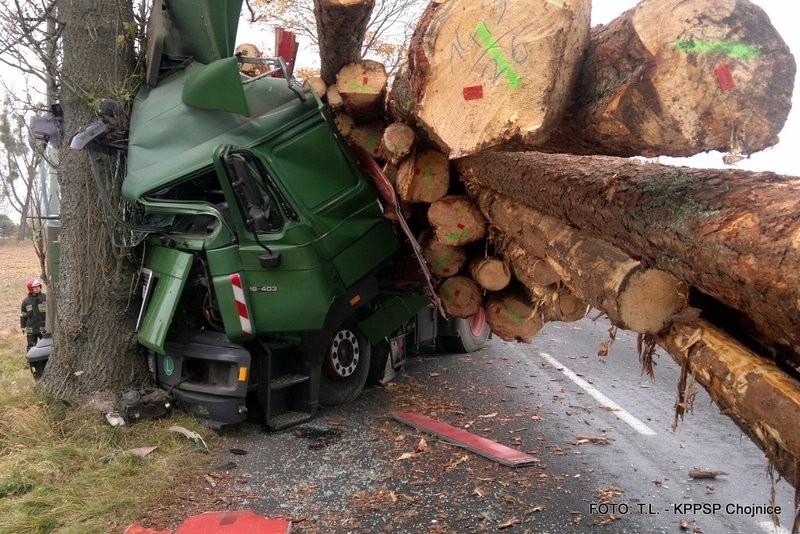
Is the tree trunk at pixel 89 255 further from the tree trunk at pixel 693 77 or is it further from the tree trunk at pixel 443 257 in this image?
the tree trunk at pixel 693 77

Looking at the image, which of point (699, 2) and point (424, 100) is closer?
point (699, 2)

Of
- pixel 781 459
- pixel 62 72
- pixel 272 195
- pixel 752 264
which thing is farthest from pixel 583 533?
pixel 62 72

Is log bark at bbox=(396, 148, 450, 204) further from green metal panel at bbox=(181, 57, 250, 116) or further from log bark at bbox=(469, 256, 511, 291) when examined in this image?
green metal panel at bbox=(181, 57, 250, 116)

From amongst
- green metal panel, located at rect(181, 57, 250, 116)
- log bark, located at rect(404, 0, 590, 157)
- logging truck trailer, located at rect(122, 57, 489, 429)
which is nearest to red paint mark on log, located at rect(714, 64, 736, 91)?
log bark, located at rect(404, 0, 590, 157)

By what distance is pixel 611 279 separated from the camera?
104 inches

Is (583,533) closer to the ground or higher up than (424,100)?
closer to the ground

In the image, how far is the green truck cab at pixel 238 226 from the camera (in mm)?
4434

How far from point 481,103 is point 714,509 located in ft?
9.77

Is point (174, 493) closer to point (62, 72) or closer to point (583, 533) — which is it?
point (583, 533)

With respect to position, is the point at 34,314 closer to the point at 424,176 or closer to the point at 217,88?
the point at 217,88

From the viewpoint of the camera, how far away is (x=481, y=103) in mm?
2557

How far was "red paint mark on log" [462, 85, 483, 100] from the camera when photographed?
2.56m

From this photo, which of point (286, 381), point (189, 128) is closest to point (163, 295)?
point (286, 381)

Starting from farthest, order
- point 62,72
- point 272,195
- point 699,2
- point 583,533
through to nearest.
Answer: point 62,72
point 272,195
point 583,533
point 699,2
